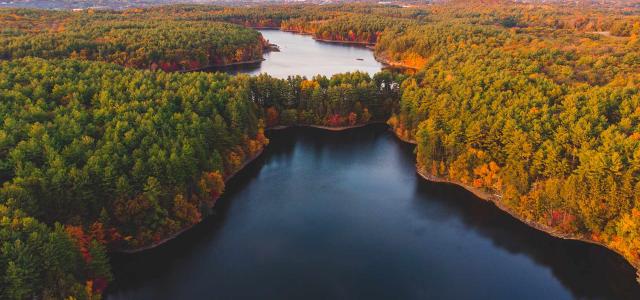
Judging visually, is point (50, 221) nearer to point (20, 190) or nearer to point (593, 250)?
point (20, 190)

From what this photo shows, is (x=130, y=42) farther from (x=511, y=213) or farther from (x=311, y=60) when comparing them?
(x=511, y=213)

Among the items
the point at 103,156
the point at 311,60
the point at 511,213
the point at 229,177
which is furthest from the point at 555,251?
the point at 311,60

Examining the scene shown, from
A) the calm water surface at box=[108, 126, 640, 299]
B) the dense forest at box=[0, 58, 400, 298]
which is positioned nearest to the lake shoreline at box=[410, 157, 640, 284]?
the calm water surface at box=[108, 126, 640, 299]

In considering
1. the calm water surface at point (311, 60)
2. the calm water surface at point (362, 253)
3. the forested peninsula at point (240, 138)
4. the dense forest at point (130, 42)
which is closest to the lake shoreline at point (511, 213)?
the forested peninsula at point (240, 138)

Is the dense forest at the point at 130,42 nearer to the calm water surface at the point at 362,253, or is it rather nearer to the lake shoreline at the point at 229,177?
the lake shoreline at the point at 229,177

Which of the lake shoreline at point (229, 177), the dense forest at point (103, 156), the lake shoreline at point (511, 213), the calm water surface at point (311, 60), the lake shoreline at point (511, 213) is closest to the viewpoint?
the dense forest at point (103, 156)

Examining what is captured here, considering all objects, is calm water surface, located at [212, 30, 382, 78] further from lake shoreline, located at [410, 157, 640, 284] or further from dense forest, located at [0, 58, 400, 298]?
lake shoreline, located at [410, 157, 640, 284]

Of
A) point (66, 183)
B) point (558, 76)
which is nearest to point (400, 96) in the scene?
Result: point (558, 76)
